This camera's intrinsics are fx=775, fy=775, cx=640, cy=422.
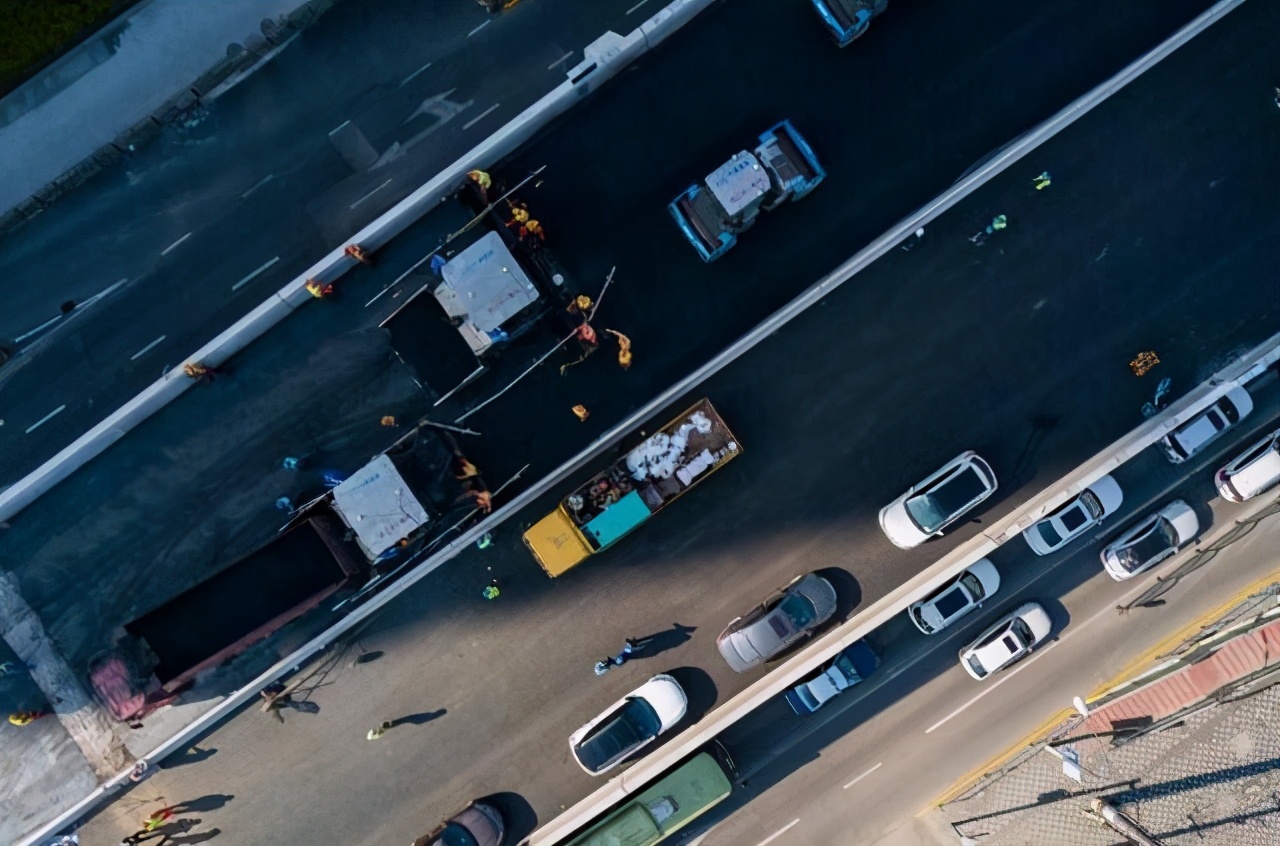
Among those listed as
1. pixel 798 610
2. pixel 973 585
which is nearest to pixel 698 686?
pixel 798 610

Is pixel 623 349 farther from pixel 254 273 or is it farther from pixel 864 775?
pixel 864 775

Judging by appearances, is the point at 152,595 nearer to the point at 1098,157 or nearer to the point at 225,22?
the point at 225,22

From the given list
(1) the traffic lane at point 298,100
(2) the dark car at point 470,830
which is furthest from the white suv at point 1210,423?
(2) the dark car at point 470,830

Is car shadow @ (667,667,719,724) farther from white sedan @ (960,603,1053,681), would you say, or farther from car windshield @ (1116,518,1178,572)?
car windshield @ (1116,518,1178,572)

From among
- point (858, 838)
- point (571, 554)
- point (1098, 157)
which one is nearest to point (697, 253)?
point (571, 554)

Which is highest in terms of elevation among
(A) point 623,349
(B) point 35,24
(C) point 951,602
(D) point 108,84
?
(B) point 35,24

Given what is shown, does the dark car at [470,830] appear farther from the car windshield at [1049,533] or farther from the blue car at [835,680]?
the car windshield at [1049,533]
